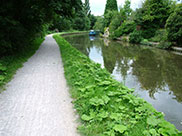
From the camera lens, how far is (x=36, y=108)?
3.41m

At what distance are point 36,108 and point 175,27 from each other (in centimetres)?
1692

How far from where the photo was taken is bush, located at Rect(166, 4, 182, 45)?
49.5ft

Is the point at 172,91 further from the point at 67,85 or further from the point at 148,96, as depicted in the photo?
the point at 67,85

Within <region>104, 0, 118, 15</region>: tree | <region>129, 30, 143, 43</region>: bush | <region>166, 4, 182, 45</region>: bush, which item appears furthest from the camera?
<region>104, 0, 118, 15</region>: tree

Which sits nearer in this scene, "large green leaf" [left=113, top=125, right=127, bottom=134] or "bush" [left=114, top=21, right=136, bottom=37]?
"large green leaf" [left=113, top=125, right=127, bottom=134]

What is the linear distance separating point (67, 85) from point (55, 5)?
6159 millimetres

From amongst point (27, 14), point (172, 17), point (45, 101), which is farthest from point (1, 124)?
point (172, 17)

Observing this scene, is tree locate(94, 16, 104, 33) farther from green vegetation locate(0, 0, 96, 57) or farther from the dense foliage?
the dense foliage

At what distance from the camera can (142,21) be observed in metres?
23.3

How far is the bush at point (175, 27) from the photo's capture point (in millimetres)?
15094

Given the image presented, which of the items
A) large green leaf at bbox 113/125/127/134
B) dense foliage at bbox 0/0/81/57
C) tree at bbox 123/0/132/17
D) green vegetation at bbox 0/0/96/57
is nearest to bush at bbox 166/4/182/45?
green vegetation at bbox 0/0/96/57

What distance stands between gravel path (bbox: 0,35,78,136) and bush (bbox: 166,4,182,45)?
48.8ft

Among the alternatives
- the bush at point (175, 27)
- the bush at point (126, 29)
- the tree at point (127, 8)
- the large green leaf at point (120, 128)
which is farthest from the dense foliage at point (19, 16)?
the tree at point (127, 8)

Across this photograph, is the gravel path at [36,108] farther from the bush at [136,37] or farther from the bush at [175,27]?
the bush at [136,37]
